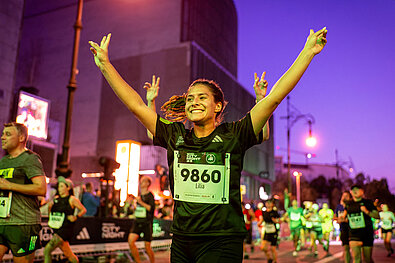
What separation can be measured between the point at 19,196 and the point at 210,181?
2.80m

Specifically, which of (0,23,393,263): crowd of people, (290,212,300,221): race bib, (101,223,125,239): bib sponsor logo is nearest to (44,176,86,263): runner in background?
(101,223,125,239): bib sponsor logo

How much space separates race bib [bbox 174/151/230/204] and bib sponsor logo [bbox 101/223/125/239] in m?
8.73

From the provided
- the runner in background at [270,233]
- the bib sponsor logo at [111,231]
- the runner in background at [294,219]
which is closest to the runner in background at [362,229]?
the runner in background at [270,233]

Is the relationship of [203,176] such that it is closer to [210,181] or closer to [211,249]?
[210,181]

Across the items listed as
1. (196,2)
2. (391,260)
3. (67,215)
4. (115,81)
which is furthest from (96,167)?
(196,2)

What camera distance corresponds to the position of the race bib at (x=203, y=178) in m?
2.67

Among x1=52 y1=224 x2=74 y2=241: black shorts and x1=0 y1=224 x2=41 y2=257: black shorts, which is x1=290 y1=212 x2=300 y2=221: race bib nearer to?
x1=52 y1=224 x2=74 y2=241: black shorts

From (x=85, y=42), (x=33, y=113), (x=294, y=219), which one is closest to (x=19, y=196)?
(x=294, y=219)

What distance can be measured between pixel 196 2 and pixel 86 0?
47.6 feet

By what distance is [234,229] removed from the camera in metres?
2.64

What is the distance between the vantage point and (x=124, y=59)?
4322 centimetres

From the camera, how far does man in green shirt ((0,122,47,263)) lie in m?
4.37

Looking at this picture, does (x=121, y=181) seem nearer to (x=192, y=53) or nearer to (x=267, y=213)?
(x=267, y=213)

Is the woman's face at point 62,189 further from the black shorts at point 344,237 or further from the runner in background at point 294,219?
the runner in background at point 294,219
